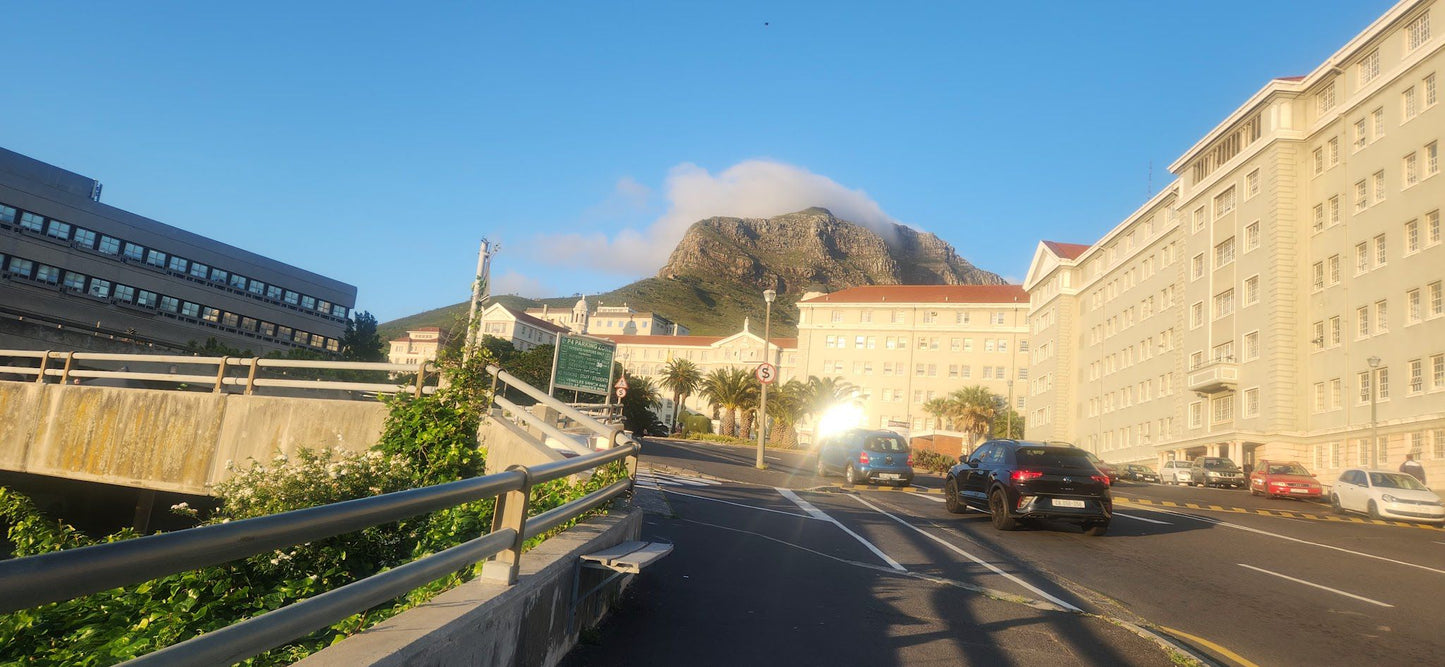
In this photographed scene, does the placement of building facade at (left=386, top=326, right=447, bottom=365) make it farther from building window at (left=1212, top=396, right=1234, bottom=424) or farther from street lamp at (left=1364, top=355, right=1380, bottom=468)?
street lamp at (left=1364, top=355, right=1380, bottom=468)

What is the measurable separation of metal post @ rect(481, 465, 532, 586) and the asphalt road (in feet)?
4.69

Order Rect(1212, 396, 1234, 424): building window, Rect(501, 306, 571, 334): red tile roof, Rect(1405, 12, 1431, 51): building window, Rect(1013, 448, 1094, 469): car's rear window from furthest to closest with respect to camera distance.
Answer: Rect(501, 306, 571, 334): red tile roof
Rect(1212, 396, 1234, 424): building window
Rect(1405, 12, 1431, 51): building window
Rect(1013, 448, 1094, 469): car's rear window

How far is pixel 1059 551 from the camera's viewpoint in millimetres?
A: 12203

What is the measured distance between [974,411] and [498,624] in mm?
89901

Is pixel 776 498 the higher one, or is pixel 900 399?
pixel 900 399

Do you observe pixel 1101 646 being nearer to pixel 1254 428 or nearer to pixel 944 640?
pixel 944 640

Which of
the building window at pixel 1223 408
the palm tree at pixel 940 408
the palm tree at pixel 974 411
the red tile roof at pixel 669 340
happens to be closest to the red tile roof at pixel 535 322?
the red tile roof at pixel 669 340

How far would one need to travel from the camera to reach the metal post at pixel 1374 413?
114 feet

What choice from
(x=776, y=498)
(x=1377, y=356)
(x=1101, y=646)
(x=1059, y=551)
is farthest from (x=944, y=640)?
(x=1377, y=356)

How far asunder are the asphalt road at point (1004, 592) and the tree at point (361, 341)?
8303cm

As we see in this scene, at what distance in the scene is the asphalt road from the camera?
615 centimetres

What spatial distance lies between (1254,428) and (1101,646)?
153 feet

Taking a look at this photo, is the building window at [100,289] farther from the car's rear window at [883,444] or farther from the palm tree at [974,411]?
the palm tree at [974,411]

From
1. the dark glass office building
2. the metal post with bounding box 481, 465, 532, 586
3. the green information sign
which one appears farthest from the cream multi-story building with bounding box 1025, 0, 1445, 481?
the dark glass office building
